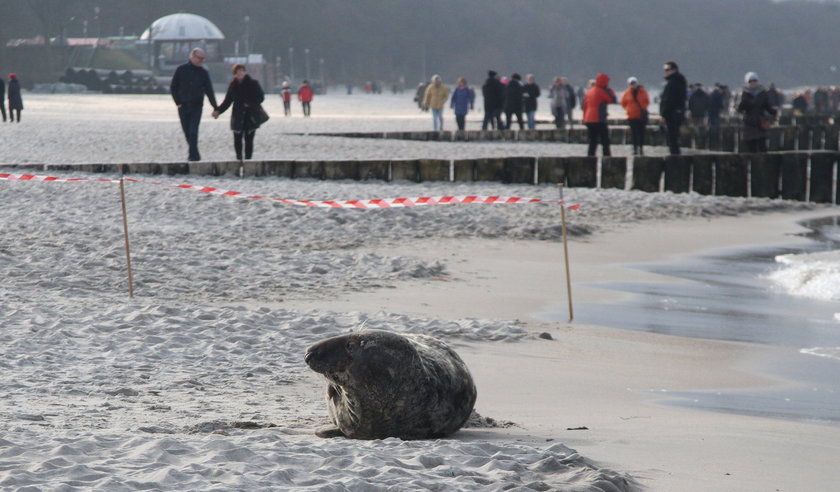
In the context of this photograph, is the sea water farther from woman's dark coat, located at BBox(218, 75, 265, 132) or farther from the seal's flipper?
woman's dark coat, located at BBox(218, 75, 265, 132)

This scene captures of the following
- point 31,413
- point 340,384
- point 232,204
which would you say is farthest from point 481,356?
point 232,204

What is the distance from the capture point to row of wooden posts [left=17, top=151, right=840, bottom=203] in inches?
690

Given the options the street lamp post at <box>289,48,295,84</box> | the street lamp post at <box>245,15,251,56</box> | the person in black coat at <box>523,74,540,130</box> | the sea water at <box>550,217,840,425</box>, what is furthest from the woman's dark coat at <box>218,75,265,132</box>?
the street lamp post at <box>289,48,295,84</box>

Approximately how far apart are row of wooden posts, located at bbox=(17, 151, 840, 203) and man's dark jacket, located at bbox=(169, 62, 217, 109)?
1017 mm

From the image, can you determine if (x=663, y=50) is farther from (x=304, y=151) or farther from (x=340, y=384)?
(x=340, y=384)

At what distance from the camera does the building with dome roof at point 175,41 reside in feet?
339

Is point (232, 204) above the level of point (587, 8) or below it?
below

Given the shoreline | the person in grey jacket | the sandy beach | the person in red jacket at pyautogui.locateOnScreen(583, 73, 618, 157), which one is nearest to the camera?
the sandy beach

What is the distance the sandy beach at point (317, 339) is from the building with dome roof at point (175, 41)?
92098mm

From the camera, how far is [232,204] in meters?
13.7

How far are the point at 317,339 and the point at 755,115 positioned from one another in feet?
46.5

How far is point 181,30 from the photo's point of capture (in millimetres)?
104625

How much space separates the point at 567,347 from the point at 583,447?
2624 mm

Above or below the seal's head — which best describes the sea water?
below
